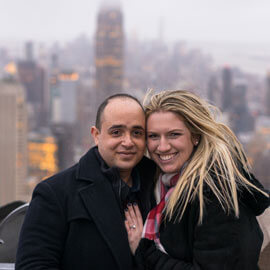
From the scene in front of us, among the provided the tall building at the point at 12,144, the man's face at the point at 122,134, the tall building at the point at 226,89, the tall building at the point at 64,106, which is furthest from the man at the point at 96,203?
the tall building at the point at 64,106

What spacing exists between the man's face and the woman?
43 mm

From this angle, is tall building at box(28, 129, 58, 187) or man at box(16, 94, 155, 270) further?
tall building at box(28, 129, 58, 187)

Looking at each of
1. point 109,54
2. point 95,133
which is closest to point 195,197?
point 95,133

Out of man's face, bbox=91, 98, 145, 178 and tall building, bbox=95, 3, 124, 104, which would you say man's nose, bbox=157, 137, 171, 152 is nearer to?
man's face, bbox=91, 98, 145, 178

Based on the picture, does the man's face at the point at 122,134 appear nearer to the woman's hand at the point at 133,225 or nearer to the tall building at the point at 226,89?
the woman's hand at the point at 133,225

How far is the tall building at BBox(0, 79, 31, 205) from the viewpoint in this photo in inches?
3447

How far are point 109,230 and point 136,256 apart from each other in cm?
13

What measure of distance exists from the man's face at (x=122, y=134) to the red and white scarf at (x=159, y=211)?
0.45 ft

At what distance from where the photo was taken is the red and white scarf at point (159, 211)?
161 centimetres

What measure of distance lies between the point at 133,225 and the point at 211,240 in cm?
30

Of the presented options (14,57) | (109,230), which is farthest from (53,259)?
(14,57)

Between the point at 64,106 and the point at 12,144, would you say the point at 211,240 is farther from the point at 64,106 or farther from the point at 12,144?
the point at 64,106

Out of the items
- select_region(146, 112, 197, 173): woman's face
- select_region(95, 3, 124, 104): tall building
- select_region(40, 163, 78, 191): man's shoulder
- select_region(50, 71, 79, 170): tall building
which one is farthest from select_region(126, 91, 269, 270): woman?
select_region(95, 3, 124, 104): tall building

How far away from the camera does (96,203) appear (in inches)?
63.6
